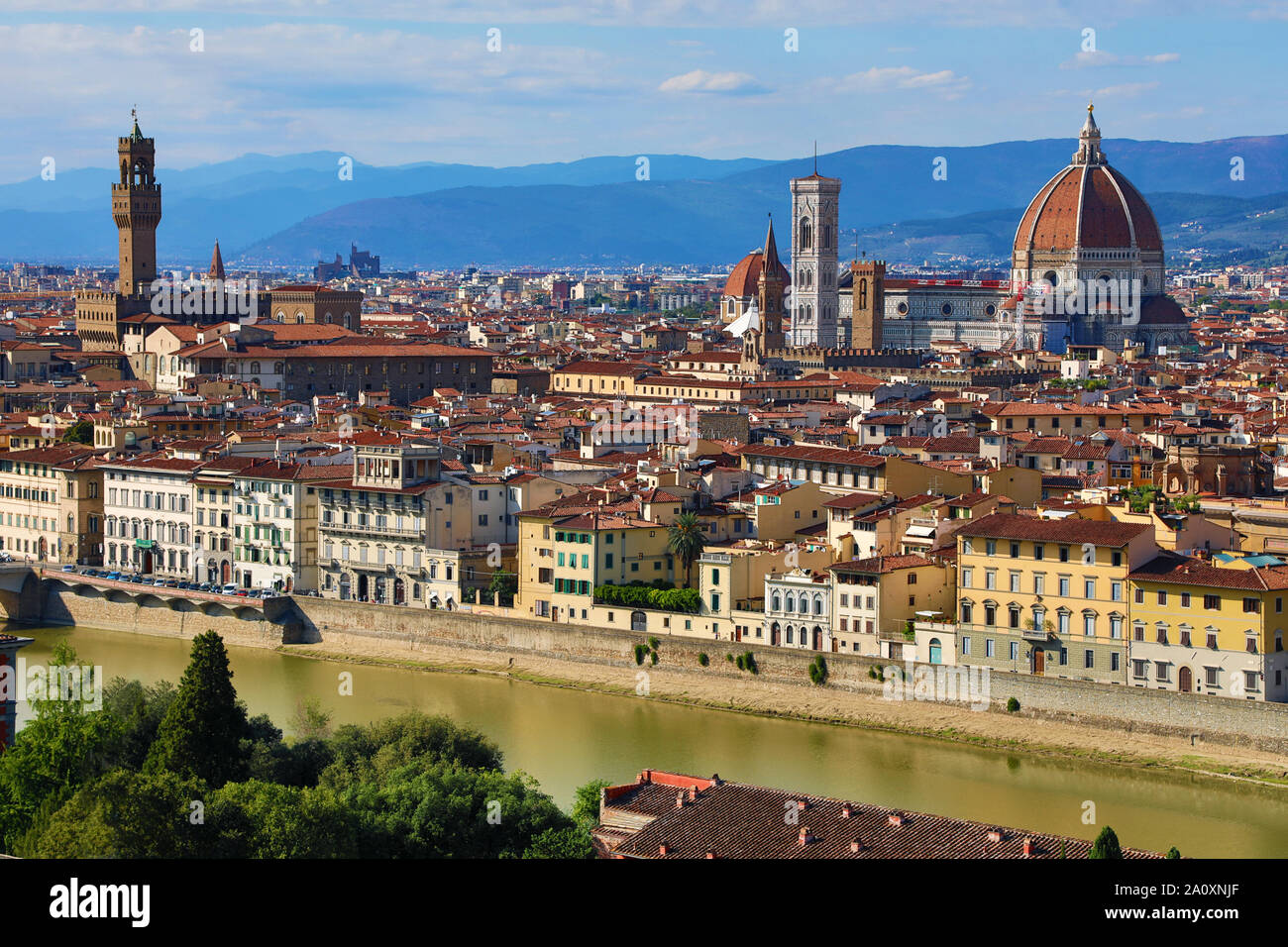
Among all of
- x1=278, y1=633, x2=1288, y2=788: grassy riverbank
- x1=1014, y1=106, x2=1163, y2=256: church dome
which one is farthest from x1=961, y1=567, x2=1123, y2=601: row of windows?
x1=1014, y1=106, x2=1163, y2=256: church dome

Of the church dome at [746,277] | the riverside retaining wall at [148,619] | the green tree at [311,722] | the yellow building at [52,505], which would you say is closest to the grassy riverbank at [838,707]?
the riverside retaining wall at [148,619]

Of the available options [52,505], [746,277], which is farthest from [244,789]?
[746,277]

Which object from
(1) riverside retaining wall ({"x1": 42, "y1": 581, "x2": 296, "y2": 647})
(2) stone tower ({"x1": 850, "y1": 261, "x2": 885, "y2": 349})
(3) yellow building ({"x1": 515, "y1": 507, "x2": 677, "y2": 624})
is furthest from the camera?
(2) stone tower ({"x1": 850, "y1": 261, "x2": 885, "y2": 349})

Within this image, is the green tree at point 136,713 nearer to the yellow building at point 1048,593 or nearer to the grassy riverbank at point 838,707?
the grassy riverbank at point 838,707

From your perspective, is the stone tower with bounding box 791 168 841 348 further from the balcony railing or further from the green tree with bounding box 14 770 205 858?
the green tree with bounding box 14 770 205 858

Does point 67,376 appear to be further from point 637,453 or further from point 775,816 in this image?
point 775,816
